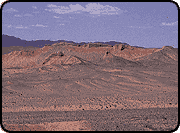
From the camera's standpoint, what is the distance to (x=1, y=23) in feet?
19.1

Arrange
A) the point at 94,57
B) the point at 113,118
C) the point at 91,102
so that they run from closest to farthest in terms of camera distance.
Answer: the point at 113,118 < the point at 91,102 < the point at 94,57

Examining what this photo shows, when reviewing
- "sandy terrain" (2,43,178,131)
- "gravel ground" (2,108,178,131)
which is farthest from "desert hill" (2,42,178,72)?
"gravel ground" (2,108,178,131)

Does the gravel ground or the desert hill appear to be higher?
the gravel ground

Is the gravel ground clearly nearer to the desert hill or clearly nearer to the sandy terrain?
the sandy terrain

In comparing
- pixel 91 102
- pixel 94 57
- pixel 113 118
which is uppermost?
pixel 113 118

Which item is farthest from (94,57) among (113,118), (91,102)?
(113,118)

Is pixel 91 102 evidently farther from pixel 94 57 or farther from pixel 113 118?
pixel 94 57

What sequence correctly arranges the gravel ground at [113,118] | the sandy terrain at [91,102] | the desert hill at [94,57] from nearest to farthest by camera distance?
the gravel ground at [113,118]
the sandy terrain at [91,102]
the desert hill at [94,57]

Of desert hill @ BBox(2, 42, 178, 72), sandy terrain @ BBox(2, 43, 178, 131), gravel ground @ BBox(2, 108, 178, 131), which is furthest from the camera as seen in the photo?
desert hill @ BBox(2, 42, 178, 72)

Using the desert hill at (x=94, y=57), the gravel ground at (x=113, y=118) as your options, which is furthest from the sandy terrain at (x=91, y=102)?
the desert hill at (x=94, y=57)

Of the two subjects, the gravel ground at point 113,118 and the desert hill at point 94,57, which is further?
the desert hill at point 94,57

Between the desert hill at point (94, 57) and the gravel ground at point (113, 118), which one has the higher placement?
the gravel ground at point (113, 118)

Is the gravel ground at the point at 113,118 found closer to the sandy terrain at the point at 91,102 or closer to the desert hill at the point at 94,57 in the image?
the sandy terrain at the point at 91,102

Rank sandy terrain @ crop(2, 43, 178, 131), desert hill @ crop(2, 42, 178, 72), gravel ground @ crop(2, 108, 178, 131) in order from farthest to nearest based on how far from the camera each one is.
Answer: desert hill @ crop(2, 42, 178, 72)
sandy terrain @ crop(2, 43, 178, 131)
gravel ground @ crop(2, 108, 178, 131)
